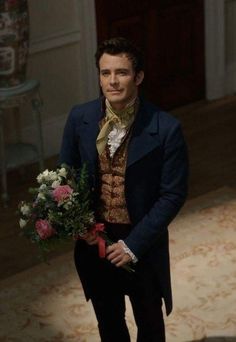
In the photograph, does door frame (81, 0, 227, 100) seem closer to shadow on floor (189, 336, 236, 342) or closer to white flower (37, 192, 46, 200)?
shadow on floor (189, 336, 236, 342)

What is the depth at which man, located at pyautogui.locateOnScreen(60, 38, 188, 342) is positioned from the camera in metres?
2.61

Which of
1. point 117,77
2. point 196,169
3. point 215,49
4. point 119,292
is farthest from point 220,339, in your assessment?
point 215,49

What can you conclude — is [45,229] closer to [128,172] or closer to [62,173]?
[62,173]

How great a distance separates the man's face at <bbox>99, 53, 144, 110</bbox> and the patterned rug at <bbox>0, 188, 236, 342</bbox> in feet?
4.74

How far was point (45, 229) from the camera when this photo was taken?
2617 millimetres

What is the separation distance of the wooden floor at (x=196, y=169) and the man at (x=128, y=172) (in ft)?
5.26

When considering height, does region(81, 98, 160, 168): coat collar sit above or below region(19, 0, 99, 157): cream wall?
above

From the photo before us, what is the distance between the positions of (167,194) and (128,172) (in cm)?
14

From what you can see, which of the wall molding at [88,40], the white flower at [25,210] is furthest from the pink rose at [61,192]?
the wall molding at [88,40]

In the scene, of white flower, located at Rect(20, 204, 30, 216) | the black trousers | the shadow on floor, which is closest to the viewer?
white flower, located at Rect(20, 204, 30, 216)

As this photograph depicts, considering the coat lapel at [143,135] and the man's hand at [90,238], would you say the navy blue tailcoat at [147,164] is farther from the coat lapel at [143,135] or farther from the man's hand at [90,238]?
the man's hand at [90,238]

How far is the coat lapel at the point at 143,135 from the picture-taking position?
2.65 m

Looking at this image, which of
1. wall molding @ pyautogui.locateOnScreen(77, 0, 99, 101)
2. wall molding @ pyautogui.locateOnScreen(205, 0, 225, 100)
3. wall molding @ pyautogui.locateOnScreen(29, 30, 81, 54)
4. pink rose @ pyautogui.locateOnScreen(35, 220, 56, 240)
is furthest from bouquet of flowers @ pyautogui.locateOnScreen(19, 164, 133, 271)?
wall molding @ pyautogui.locateOnScreen(205, 0, 225, 100)

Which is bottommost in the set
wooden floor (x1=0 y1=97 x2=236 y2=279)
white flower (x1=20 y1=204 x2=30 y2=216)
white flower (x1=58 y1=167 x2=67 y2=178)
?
wooden floor (x1=0 y1=97 x2=236 y2=279)
